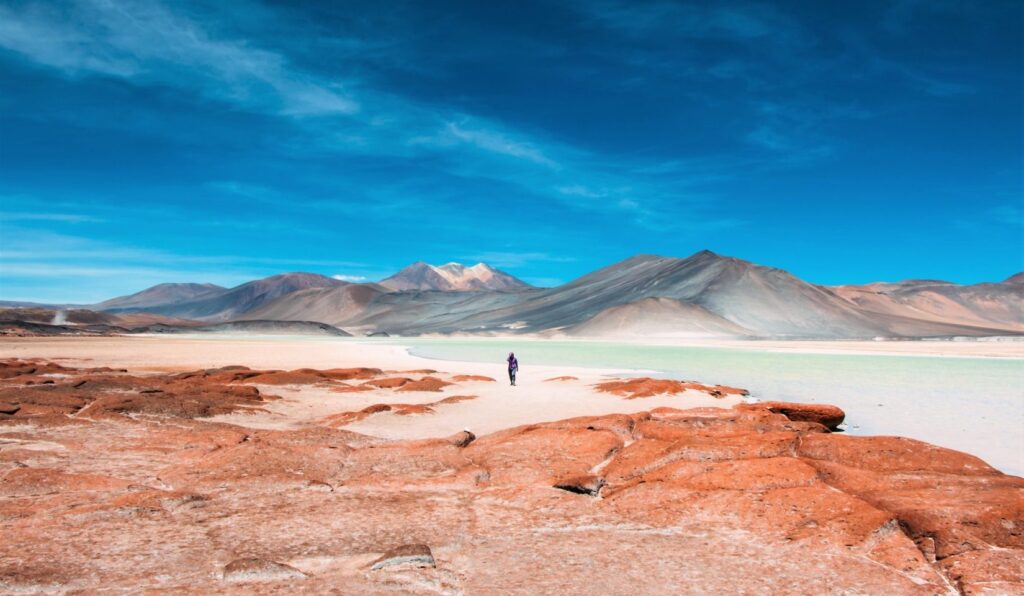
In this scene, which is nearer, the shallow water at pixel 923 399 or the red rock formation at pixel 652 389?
the shallow water at pixel 923 399

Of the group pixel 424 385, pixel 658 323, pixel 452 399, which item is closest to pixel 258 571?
pixel 452 399

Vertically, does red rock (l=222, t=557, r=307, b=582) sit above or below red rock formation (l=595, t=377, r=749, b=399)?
below

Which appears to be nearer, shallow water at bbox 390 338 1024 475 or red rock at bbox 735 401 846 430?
shallow water at bbox 390 338 1024 475

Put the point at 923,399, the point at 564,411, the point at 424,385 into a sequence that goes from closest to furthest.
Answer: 1. the point at 564,411
2. the point at 923,399
3. the point at 424,385

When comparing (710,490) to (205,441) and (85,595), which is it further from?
(205,441)

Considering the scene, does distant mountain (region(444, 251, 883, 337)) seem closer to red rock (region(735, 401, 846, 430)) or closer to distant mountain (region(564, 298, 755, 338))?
distant mountain (region(564, 298, 755, 338))

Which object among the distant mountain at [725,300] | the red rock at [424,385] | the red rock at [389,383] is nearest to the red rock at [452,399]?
the red rock at [424,385]

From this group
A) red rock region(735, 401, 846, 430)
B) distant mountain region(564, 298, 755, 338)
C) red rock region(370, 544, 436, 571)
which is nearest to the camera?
red rock region(370, 544, 436, 571)

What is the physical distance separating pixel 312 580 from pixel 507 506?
2216 mm

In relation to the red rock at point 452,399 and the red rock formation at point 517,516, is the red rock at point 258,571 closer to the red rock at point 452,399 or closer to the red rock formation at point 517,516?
the red rock formation at point 517,516

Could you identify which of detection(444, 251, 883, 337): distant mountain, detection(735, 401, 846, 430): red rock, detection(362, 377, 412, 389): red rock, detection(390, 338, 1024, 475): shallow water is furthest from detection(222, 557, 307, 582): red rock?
detection(444, 251, 883, 337): distant mountain

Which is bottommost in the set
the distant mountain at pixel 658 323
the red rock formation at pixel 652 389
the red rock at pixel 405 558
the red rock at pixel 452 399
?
the red rock at pixel 452 399

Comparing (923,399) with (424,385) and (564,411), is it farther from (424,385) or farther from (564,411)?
(424,385)

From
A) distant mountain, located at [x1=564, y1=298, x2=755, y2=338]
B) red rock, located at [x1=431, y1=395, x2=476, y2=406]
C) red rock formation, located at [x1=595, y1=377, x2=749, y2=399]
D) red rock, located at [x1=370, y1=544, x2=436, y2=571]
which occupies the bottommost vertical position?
red rock, located at [x1=431, y1=395, x2=476, y2=406]
